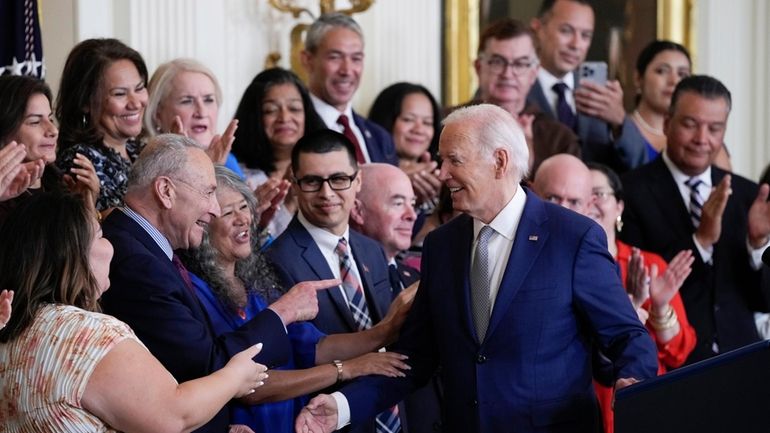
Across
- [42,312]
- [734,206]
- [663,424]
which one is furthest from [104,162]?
[734,206]

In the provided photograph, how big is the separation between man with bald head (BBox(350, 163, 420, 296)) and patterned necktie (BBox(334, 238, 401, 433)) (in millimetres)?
458

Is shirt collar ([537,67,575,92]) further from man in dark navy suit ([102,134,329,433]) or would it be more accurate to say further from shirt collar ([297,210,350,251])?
man in dark navy suit ([102,134,329,433])

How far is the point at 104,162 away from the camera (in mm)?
5164

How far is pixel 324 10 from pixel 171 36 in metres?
1.04

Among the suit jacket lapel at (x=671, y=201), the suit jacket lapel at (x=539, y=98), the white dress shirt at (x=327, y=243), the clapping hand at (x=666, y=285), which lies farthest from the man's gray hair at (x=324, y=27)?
the clapping hand at (x=666, y=285)

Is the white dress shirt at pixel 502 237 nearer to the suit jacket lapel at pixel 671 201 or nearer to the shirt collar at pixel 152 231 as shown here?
the shirt collar at pixel 152 231

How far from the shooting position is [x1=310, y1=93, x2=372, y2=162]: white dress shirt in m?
6.79

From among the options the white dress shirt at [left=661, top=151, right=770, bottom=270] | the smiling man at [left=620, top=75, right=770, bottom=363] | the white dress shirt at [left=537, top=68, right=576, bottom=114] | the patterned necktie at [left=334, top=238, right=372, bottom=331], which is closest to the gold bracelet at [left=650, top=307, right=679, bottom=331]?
the smiling man at [left=620, top=75, right=770, bottom=363]

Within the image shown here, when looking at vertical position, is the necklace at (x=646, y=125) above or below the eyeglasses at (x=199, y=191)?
above

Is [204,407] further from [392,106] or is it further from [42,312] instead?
[392,106]

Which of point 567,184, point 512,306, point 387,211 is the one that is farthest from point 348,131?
point 512,306

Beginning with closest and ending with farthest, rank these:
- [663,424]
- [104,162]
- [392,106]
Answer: [663,424], [104,162], [392,106]

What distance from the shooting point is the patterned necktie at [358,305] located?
530cm

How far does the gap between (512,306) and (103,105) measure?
1.76 meters
